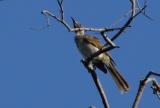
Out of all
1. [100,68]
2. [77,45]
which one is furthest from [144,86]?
[77,45]

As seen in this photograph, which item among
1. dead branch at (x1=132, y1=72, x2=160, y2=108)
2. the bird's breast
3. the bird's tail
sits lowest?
dead branch at (x1=132, y1=72, x2=160, y2=108)

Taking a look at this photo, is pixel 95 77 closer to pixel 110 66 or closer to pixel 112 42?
pixel 112 42

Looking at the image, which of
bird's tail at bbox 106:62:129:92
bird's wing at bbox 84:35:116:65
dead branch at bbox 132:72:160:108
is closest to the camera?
dead branch at bbox 132:72:160:108

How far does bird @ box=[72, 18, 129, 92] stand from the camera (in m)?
8.51

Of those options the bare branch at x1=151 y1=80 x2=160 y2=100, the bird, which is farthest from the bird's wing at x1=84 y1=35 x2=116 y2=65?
the bare branch at x1=151 y1=80 x2=160 y2=100

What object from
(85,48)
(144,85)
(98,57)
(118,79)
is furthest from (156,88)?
(85,48)

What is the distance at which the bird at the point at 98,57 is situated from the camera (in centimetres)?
851

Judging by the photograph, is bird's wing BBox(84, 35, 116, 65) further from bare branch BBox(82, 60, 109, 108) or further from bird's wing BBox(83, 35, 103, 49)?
bare branch BBox(82, 60, 109, 108)

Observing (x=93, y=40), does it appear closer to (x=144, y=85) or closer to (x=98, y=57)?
(x=98, y=57)

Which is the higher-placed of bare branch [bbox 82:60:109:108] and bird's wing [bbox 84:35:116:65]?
bird's wing [bbox 84:35:116:65]

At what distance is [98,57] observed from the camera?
9.38m

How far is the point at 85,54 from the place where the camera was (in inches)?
382

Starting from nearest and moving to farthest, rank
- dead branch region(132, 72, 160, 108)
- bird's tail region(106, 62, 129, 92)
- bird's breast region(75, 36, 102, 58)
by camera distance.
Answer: dead branch region(132, 72, 160, 108), bird's tail region(106, 62, 129, 92), bird's breast region(75, 36, 102, 58)

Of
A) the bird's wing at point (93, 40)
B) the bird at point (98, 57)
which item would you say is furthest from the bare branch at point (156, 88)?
the bird's wing at point (93, 40)
